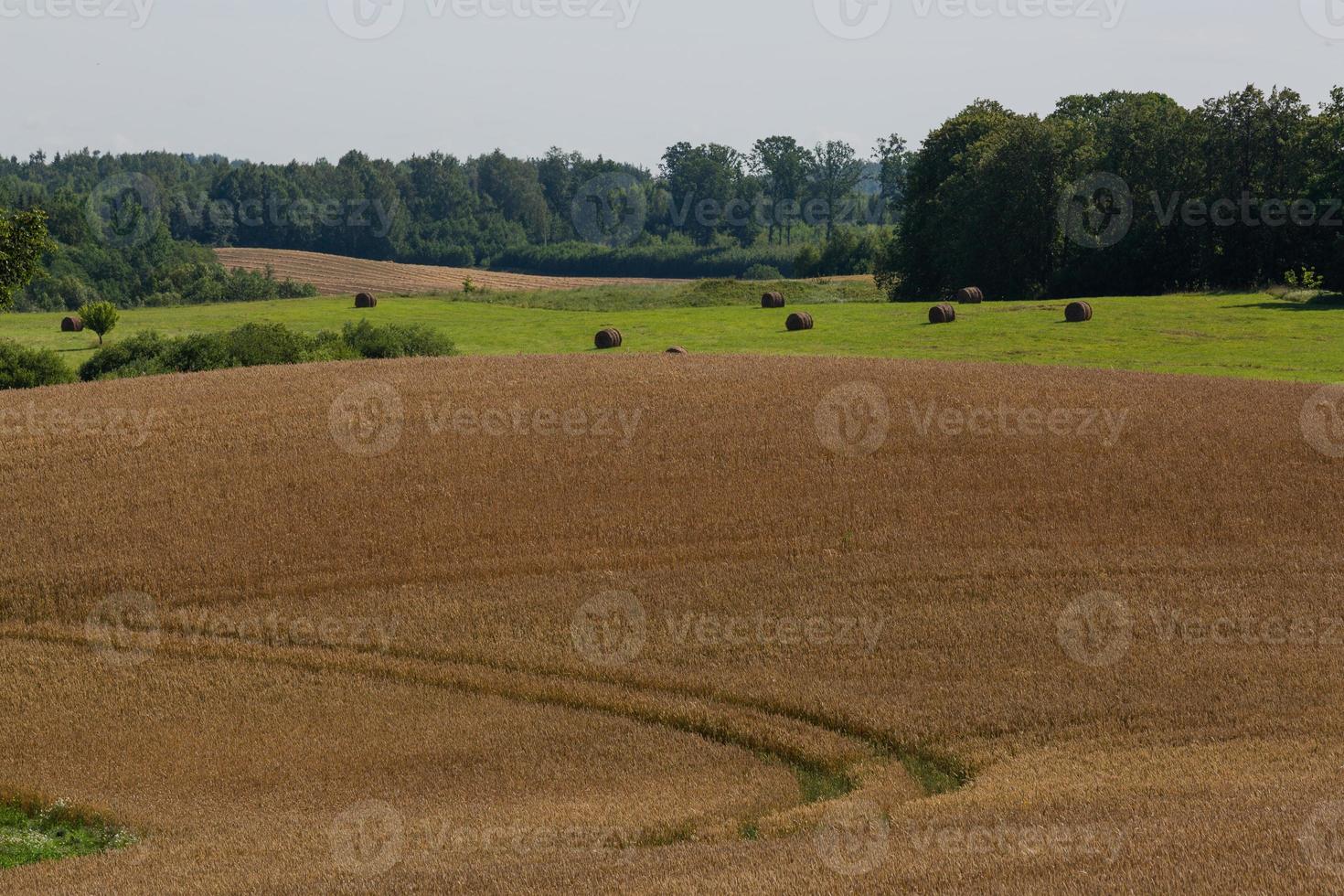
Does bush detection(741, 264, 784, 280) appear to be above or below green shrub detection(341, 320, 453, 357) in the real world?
above

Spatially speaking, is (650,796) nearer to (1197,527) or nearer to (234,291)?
(1197,527)

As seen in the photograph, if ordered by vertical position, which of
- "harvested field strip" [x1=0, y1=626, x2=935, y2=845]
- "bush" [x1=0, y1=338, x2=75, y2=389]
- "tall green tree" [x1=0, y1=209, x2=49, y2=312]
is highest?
"tall green tree" [x1=0, y1=209, x2=49, y2=312]

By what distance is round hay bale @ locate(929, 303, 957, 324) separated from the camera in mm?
52375

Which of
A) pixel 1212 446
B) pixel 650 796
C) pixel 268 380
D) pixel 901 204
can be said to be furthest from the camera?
pixel 901 204

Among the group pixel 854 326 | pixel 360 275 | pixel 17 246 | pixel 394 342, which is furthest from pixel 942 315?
pixel 360 275

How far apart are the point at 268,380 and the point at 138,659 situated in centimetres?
1422

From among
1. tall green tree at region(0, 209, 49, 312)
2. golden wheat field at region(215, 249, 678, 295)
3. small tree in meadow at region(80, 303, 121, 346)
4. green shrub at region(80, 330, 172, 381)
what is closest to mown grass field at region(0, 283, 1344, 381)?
small tree in meadow at region(80, 303, 121, 346)

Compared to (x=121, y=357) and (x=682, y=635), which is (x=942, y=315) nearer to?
(x=121, y=357)

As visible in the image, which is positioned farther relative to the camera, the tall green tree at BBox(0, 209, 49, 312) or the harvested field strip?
the tall green tree at BBox(0, 209, 49, 312)

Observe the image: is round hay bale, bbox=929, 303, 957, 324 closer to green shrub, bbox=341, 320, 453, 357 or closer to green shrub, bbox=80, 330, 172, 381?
green shrub, bbox=341, 320, 453, 357

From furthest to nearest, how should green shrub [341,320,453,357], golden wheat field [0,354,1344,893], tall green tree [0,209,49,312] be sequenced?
green shrub [341,320,453,357], tall green tree [0,209,49,312], golden wheat field [0,354,1344,893]

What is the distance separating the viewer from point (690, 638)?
18.0 m

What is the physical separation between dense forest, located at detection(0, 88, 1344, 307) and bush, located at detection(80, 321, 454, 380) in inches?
1490

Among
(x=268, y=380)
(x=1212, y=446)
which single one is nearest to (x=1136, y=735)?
(x=1212, y=446)
